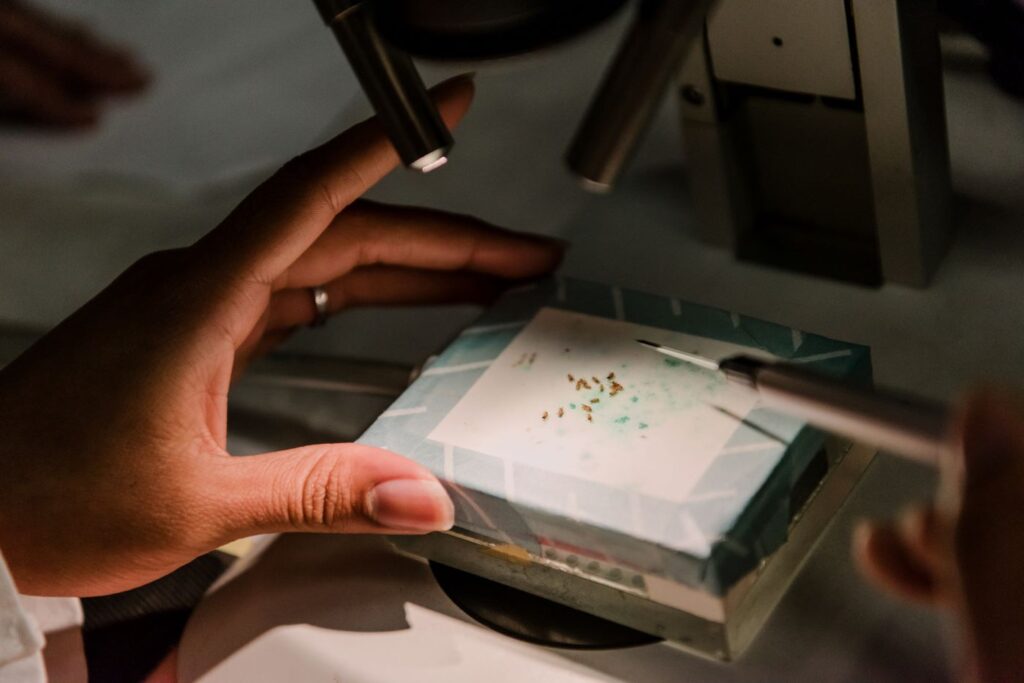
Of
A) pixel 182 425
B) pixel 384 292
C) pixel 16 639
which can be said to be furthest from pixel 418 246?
pixel 16 639

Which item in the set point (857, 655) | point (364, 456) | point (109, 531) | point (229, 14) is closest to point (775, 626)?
point (857, 655)

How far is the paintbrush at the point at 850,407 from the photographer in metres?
0.36

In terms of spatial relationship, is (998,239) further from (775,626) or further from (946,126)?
(775,626)

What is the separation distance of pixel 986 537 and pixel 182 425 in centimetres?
34

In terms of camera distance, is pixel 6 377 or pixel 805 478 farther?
pixel 6 377

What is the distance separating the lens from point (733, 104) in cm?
55

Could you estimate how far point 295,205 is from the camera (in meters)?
0.54

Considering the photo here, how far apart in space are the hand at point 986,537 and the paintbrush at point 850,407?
0.02 m

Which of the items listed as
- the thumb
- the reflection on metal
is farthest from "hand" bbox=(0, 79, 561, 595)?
the reflection on metal

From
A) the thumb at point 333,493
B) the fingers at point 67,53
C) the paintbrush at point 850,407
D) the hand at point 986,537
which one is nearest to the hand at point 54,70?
the fingers at point 67,53

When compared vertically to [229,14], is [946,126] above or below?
below

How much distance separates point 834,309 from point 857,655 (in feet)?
0.65

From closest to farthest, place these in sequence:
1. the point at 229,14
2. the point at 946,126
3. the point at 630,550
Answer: the point at 630,550 → the point at 946,126 → the point at 229,14

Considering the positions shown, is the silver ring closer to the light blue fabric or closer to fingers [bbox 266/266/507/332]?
fingers [bbox 266/266/507/332]
